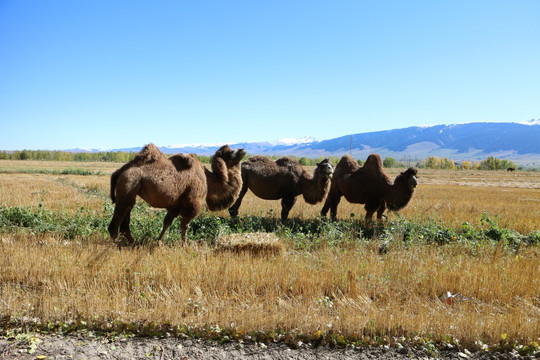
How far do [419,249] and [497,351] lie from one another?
3740 millimetres

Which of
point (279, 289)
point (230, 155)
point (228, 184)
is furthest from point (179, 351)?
point (230, 155)

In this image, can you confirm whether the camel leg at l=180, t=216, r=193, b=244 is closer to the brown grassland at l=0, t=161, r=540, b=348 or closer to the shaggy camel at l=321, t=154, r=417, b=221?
the brown grassland at l=0, t=161, r=540, b=348

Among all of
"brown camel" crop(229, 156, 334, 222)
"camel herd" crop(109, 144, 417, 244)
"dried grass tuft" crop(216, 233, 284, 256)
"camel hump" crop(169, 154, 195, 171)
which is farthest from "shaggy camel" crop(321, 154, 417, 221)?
"camel hump" crop(169, 154, 195, 171)

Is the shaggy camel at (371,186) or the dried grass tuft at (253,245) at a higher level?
the shaggy camel at (371,186)

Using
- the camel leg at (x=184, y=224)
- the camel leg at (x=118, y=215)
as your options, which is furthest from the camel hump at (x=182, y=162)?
the camel leg at (x=118, y=215)

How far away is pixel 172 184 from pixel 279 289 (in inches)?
124

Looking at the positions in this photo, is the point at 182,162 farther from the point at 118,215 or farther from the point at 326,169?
the point at 326,169

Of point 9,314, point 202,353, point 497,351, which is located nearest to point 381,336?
point 497,351

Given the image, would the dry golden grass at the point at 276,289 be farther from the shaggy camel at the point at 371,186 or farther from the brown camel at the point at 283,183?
the brown camel at the point at 283,183

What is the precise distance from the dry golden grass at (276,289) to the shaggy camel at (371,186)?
10.5 ft

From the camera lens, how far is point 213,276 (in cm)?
578

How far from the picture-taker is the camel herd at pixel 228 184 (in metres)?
6.91

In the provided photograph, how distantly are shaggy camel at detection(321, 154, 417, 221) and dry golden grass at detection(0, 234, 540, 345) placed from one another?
319cm

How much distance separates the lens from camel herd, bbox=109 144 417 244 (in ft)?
22.7
